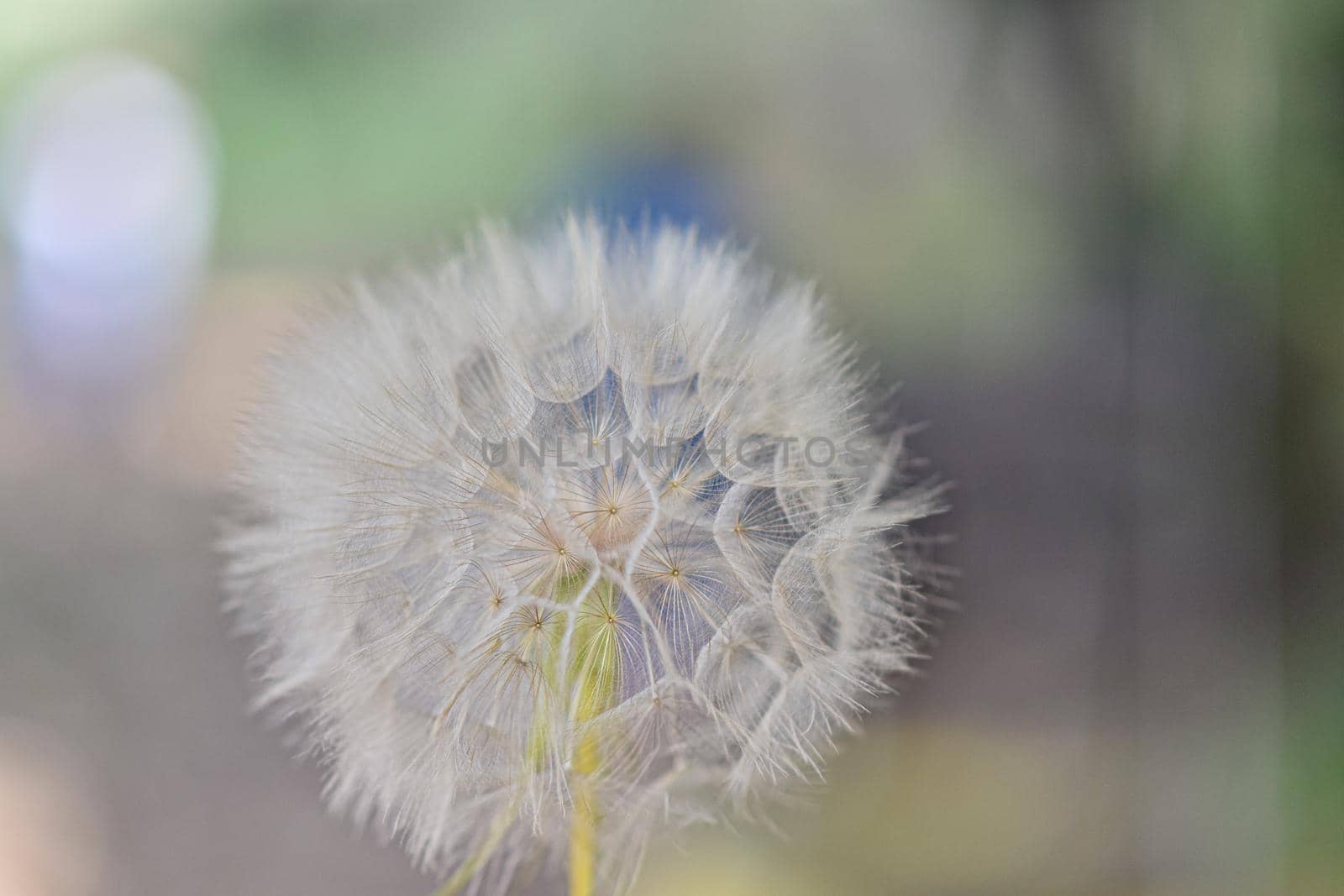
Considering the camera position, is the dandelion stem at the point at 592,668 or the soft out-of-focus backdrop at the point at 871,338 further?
the soft out-of-focus backdrop at the point at 871,338

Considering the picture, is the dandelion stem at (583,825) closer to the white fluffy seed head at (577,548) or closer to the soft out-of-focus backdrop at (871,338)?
the white fluffy seed head at (577,548)

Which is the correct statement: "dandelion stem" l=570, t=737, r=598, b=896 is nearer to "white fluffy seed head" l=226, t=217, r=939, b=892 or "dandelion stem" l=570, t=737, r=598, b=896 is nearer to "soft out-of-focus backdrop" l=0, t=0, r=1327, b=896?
"white fluffy seed head" l=226, t=217, r=939, b=892

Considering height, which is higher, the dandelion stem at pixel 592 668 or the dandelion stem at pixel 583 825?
the dandelion stem at pixel 592 668

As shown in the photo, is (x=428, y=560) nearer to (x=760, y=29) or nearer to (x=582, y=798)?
(x=582, y=798)

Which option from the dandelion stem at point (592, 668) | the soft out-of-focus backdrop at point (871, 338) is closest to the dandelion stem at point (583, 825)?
the dandelion stem at point (592, 668)

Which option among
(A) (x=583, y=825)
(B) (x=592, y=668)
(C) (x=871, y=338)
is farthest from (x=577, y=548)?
(C) (x=871, y=338)
